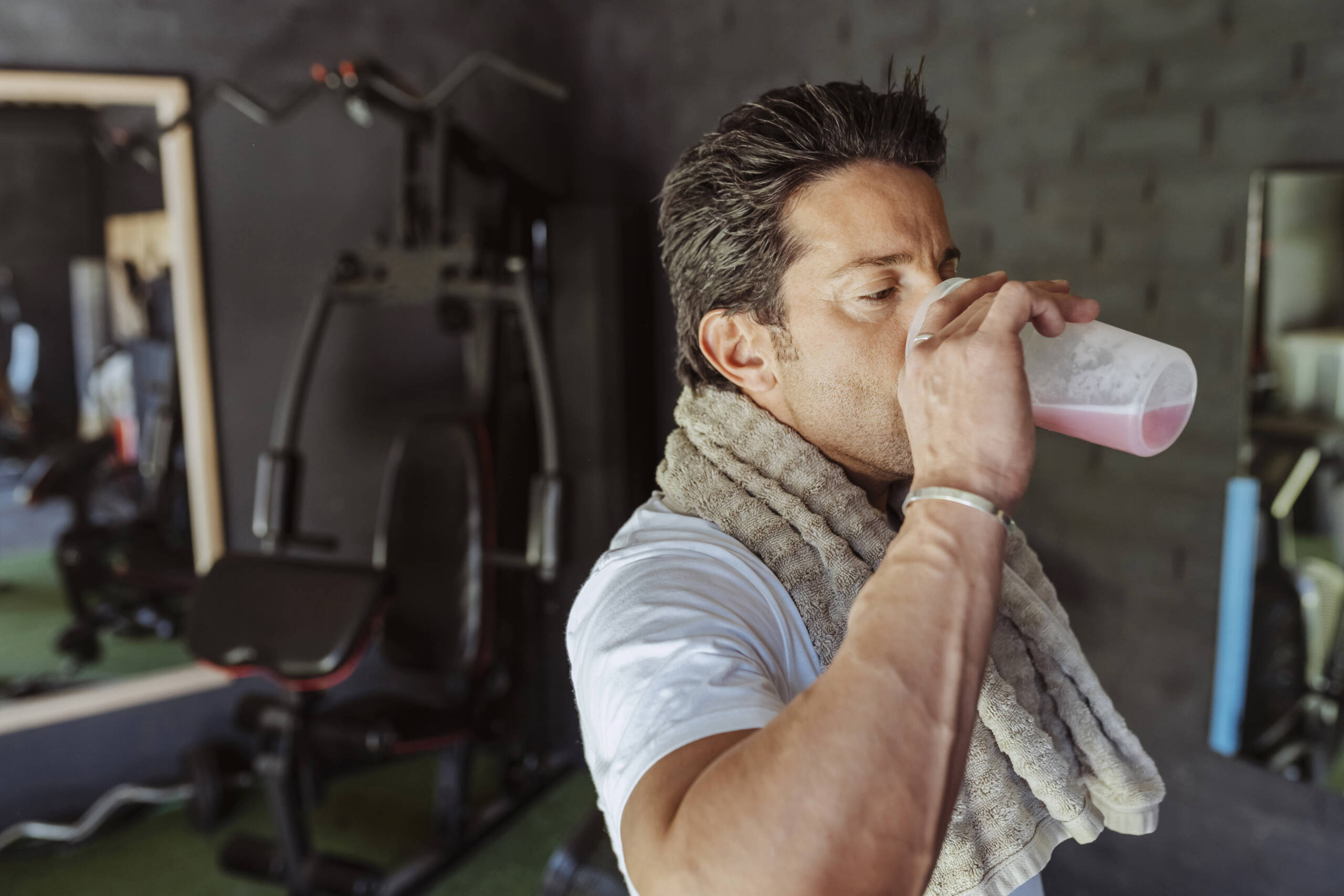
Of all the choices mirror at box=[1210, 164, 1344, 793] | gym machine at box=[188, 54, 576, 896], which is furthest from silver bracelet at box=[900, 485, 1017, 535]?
gym machine at box=[188, 54, 576, 896]

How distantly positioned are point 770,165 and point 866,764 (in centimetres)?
41

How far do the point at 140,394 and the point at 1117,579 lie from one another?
235cm

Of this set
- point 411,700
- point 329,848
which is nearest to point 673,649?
point 411,700

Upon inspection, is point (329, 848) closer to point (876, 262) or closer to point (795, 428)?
point (795, 428)

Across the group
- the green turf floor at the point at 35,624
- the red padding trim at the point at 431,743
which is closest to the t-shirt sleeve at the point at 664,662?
the red padding trim at the point at 431,743

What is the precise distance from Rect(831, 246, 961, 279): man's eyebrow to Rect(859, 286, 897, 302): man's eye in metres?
0.02

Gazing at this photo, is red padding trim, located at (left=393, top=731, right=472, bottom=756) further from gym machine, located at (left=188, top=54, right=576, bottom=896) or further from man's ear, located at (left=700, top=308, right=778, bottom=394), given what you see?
man's ear, located at (left=700, top=308, right=778, bottom=394)

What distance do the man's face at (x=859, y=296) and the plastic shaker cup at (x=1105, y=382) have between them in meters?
0.05

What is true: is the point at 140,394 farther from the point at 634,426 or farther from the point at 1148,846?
the point at 1148,846

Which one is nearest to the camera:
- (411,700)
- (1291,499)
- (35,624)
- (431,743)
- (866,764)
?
(866,764)

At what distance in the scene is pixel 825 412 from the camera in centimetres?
61

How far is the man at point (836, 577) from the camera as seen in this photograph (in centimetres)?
40

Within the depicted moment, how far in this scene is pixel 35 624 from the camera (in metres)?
2.24

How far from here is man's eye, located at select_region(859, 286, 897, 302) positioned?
57 centimetres
